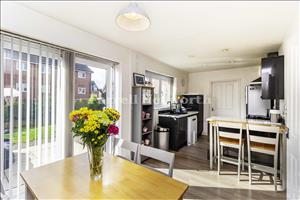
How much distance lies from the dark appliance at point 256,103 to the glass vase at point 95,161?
353cm

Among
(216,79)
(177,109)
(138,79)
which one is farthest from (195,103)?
(138,79)

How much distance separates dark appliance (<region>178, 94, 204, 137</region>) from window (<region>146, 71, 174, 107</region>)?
0.45 m

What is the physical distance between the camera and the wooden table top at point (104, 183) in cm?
101

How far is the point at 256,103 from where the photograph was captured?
357 centimetres

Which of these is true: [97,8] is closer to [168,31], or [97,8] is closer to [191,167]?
[168,31]

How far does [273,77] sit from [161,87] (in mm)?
2678

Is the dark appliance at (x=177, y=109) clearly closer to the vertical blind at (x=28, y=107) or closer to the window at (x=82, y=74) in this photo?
the window at (x=82, y=74)

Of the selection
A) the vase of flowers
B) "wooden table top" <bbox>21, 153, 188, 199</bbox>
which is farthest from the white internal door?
the vase of flowers

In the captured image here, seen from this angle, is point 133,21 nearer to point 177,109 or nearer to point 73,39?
point 73,39

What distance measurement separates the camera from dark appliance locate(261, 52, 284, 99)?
2508mm

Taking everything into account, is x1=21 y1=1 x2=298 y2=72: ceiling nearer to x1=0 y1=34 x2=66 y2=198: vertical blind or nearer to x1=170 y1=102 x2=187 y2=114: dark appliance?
→ x1=0 y1=34 x2=66 y2=198: vertical blind

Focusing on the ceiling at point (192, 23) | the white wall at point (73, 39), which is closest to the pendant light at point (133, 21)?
the ceiling at point (192, 23)

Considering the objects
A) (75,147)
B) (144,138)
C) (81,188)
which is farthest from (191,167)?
(81,188)

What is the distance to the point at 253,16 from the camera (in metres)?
1.88
